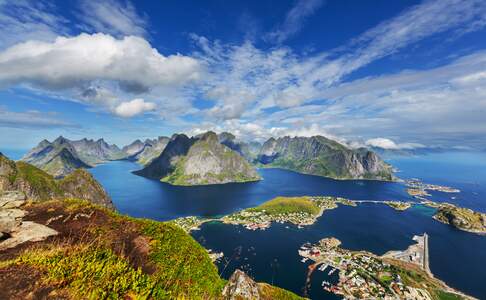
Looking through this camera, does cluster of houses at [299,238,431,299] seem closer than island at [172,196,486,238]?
Yes

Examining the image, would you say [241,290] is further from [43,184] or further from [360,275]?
[43,184]

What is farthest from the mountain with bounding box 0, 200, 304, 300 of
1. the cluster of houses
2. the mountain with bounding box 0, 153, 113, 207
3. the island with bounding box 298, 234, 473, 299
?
the mountain with bounding box 0, 153, 113, 207

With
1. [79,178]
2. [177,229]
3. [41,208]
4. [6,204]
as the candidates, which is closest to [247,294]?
[177,229]

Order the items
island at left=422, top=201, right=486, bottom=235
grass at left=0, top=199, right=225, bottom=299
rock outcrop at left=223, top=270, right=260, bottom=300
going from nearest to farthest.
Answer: grass at left=0, top=199, right=225, bottom=299 → rock outcrop at left=223, top=270, right=260, bottom=300 → island at left=422, top=201, right=486, bottom=235

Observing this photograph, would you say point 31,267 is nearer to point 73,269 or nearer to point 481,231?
point 73,269

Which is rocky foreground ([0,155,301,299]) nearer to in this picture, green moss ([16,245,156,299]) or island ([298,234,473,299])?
green moss ([16,245,156,299])

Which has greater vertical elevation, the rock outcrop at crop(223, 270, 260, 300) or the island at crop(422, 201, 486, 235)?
the rock outcrop at crop(223, 270, 260, 300)

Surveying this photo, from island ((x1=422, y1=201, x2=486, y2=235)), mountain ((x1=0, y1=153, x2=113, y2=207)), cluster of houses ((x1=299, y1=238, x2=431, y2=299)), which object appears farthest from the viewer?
A: island ((x1=422, y1=201, x2=486, y2=235))
